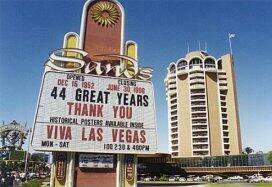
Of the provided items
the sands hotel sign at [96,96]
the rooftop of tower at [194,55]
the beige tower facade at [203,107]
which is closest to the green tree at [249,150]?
the beige tower facade at [203,107]

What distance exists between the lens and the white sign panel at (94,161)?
132ft

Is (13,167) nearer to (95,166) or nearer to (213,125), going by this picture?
(95,166)

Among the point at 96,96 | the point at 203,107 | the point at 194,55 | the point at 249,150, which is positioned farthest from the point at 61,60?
the point at 249,150

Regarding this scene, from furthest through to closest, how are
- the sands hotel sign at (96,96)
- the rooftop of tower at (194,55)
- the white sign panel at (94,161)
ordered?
the rooftop of tower at (194,55), the white sign panel at (94,161), the sands hotel sign at (96,96)

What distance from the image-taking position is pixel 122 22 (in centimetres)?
4622

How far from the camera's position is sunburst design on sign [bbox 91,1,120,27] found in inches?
1793

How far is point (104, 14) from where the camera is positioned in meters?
45.8

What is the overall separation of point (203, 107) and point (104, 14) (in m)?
104

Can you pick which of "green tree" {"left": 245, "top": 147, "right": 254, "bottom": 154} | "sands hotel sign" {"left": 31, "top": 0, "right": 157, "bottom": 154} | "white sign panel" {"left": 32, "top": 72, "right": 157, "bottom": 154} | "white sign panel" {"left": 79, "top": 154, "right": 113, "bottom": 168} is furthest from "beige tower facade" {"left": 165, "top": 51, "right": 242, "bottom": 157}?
"white sign panel" {"left": 79, "top": 154, "right": 113, "bottom": 168}

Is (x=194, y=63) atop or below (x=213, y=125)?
atop

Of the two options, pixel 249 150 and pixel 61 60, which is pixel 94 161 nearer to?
pixel 61 60

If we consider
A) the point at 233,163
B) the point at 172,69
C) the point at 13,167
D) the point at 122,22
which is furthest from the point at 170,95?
the point at 122,22

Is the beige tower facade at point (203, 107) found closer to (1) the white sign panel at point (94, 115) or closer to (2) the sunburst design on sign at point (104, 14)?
(2) the sunburst design on sign at point (104, 14)

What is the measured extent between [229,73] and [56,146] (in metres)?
121
